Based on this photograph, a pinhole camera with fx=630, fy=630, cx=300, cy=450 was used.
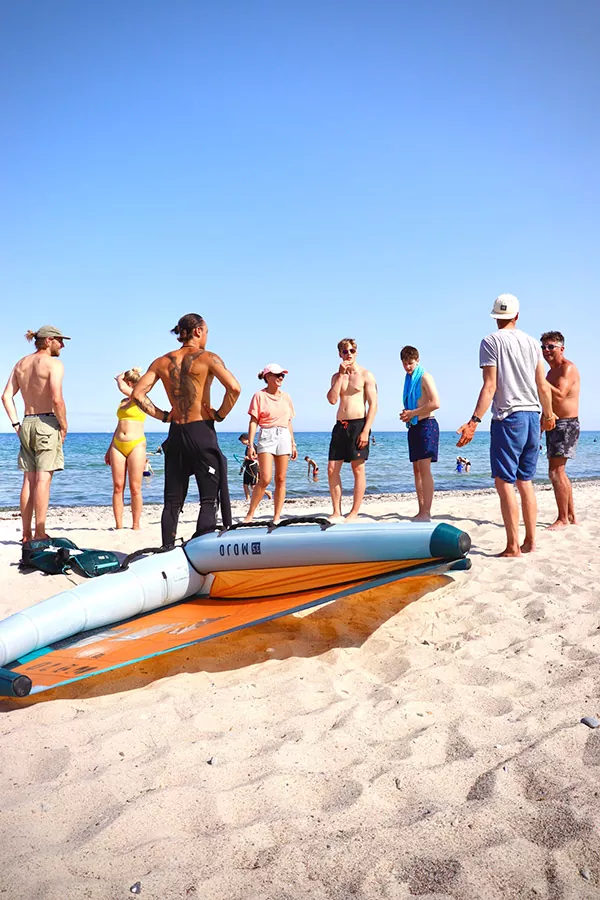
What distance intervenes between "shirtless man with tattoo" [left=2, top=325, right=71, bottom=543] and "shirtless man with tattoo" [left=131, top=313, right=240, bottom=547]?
156 cm

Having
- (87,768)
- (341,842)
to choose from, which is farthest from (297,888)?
(87,768)

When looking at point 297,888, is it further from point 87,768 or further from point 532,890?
point 87,768

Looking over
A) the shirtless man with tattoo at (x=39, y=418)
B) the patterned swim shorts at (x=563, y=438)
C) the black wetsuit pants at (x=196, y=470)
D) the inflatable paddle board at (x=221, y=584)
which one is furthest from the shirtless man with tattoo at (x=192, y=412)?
the patterned swim shorts at (x=563, y=438)

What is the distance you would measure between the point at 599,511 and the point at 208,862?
Answer: 7402 millimetres

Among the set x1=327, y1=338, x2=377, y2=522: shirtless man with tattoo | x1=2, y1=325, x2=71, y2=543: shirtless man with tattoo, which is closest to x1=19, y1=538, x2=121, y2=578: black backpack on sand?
x1=2, y1=325, x2=71, y2=543: shirtless man with tattoo

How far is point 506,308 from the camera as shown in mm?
5121

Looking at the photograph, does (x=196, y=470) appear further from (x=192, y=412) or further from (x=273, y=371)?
(x=273, y=371)

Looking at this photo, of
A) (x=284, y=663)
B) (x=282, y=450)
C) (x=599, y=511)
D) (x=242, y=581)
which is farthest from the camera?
(x=599, y=511)

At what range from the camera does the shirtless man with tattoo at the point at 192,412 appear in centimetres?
475

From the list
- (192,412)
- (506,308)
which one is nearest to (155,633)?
(192,412)

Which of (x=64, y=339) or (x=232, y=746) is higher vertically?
(x=64, y=339)

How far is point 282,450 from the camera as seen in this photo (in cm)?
717

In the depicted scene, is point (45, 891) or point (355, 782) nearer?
point (45, 891)

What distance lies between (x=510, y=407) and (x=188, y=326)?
8.51 ft
